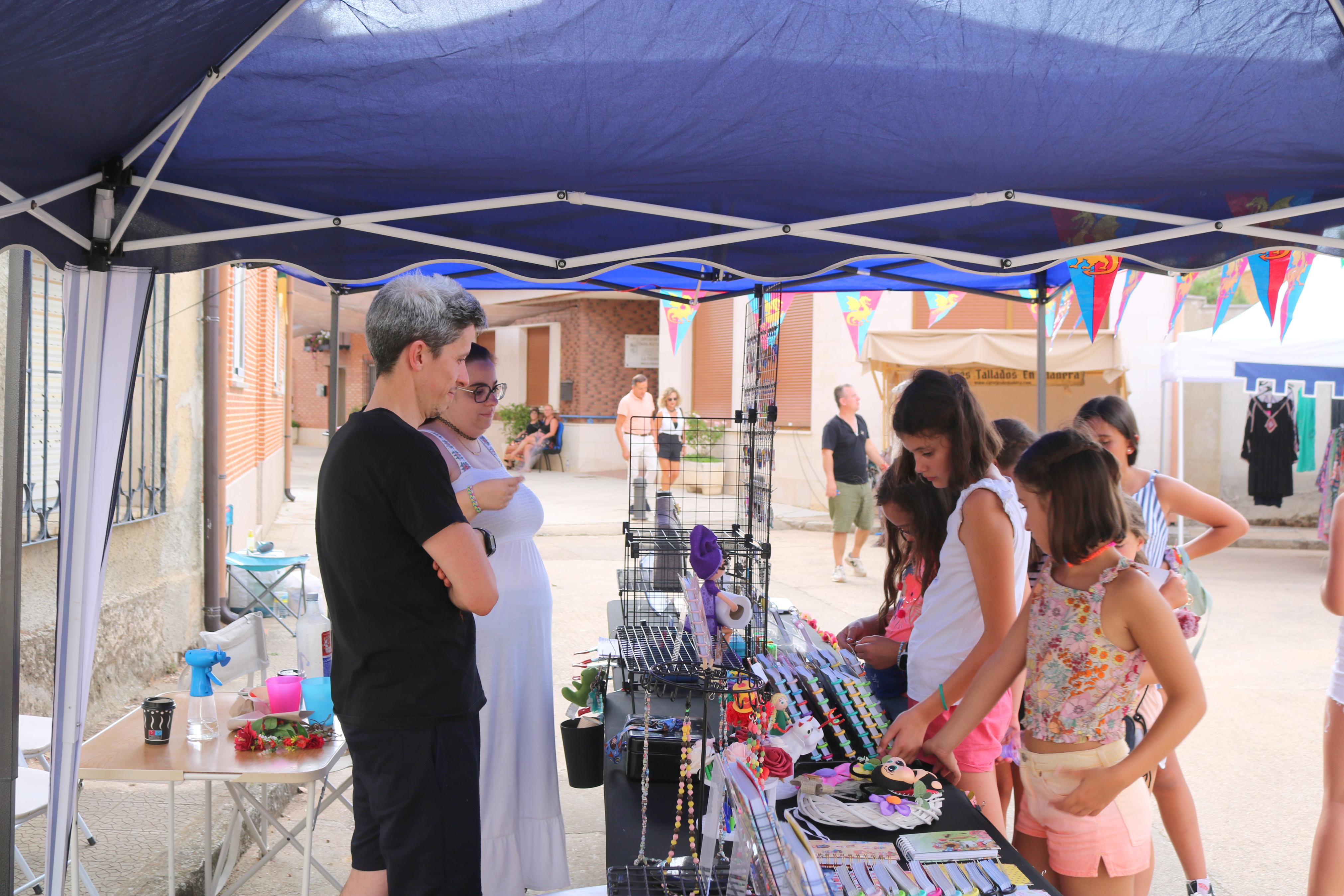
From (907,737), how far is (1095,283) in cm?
215

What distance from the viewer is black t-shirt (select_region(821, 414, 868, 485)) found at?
8672 millimetres

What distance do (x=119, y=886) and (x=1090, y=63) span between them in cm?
377

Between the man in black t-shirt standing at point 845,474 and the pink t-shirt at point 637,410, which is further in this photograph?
the pink t-shirt at point 637,410

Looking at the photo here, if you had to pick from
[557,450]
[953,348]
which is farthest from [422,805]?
[557,450]

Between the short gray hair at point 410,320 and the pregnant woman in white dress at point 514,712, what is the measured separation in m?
0.64

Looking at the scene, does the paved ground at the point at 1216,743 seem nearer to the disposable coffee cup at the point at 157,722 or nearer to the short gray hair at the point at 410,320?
the disposable coffee cup at the point at 157,722

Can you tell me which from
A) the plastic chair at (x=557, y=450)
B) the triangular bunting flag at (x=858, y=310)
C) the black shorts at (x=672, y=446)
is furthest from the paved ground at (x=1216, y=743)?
the plastic chair at (x=557, y=450)

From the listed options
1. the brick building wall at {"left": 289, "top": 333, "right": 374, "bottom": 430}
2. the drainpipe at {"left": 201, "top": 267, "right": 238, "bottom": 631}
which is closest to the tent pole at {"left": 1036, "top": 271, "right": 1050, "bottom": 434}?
the drainpipe at {"left": 201, "top": 267, "right": 238, "bottom": 631}

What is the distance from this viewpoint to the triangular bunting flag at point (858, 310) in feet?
25.1

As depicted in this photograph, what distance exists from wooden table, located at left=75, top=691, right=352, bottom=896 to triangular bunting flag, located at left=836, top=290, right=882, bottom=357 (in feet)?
17.9

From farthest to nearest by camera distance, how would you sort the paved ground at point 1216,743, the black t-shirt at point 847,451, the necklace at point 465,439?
1. the black t-shirt at point 847,451
2. the paved ground at point 1216,743
3. the necklace at point 465,439

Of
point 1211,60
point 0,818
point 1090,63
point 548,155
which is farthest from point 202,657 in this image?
point 1211,60

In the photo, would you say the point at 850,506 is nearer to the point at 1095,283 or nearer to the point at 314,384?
the point at 1095,283

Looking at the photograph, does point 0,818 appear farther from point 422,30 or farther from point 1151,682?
point 1151,682
